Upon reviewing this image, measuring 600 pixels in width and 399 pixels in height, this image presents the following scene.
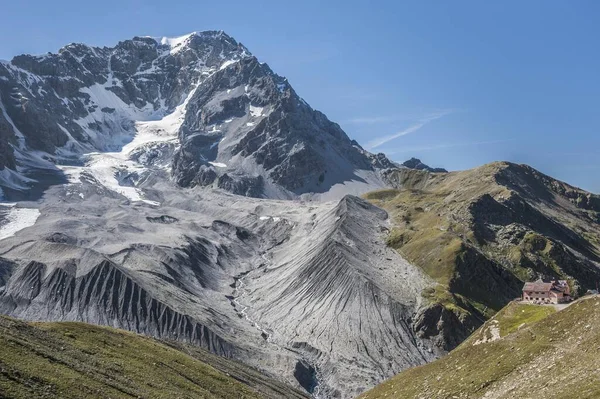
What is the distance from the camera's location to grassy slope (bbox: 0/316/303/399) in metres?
49.0

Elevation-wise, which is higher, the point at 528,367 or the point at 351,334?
the point at 528,367

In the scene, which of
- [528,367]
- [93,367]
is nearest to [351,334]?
[93,367]

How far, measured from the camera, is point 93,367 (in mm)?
59000

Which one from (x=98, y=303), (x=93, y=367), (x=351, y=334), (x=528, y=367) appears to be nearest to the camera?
(x=528, y=367)

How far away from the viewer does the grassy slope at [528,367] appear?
4488cm

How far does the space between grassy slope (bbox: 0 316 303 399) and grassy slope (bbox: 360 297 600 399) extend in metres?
22.3

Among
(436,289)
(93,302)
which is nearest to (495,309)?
(436,289)

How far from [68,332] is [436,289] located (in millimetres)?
146425

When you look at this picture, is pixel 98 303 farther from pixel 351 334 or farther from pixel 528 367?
pixel 528 367

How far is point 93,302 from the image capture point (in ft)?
604

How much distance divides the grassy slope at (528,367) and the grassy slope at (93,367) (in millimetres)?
22271

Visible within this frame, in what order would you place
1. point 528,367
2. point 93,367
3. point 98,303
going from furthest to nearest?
point 98,303, point 93,367, point 528,367

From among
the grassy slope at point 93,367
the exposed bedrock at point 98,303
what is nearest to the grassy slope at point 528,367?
the grassy slope at point 93,367

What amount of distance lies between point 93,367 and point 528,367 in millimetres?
38395
